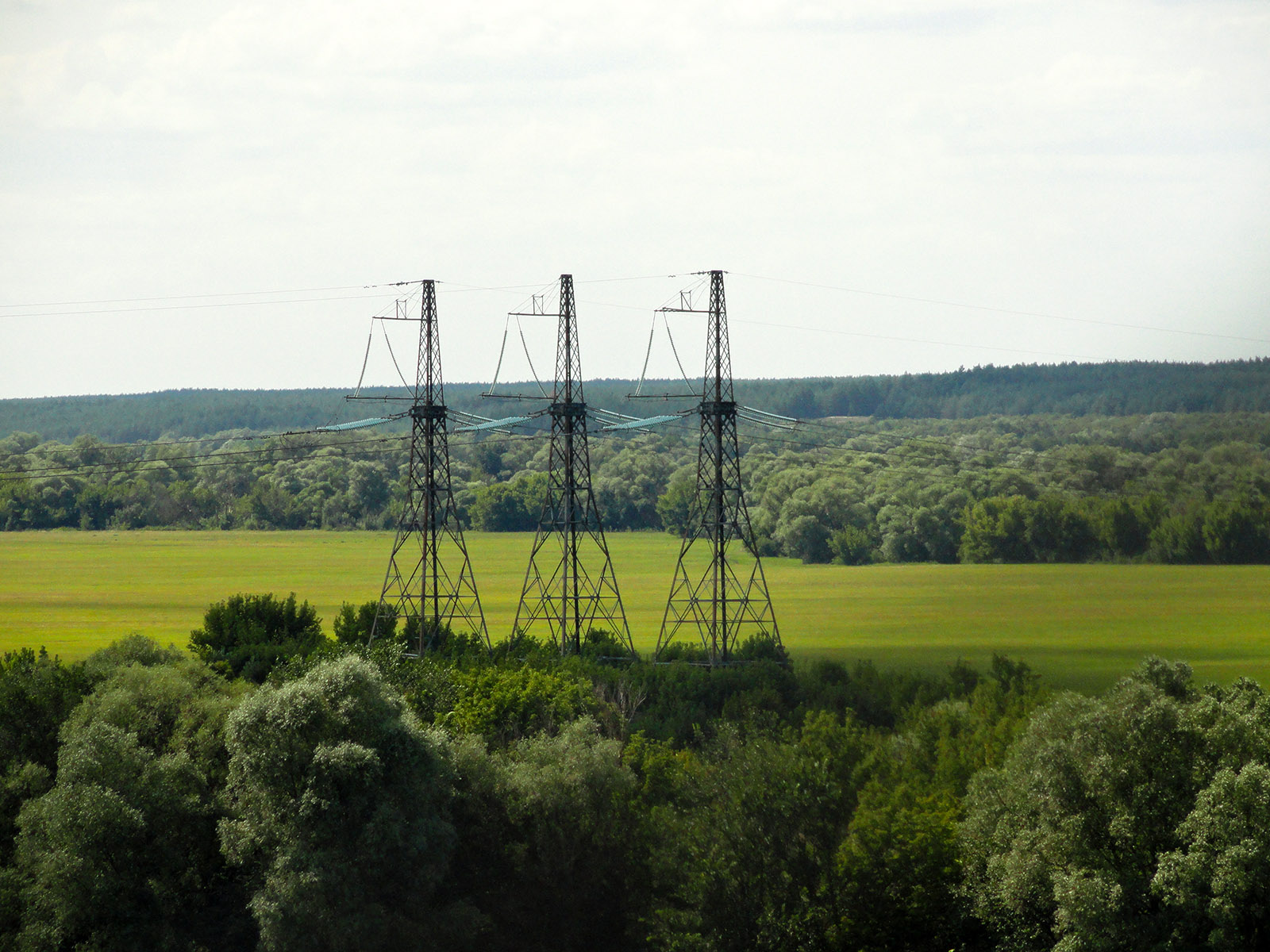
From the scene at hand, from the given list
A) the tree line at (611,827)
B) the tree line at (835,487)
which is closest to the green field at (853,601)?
the tree line at (835,487)

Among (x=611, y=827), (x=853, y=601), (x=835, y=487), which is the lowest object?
(x=611, y=827)

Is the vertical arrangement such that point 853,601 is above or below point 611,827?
above

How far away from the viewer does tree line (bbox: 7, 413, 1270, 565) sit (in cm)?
8812

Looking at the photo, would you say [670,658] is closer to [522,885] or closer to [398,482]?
[522,885]

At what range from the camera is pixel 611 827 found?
40656 mm

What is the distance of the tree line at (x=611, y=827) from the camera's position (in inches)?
1291

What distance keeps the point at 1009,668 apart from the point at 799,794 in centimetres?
2353

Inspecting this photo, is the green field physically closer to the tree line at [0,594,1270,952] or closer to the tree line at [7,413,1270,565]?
the tree line at [7,413,1270,565]

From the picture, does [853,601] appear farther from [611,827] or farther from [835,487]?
[611,827]

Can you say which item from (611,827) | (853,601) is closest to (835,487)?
(853,601)

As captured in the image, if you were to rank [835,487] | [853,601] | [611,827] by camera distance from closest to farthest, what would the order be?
1. [611,827]
2. [853,601]
3. [835,487]

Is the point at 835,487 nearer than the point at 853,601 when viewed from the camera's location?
No

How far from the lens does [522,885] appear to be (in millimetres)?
40406

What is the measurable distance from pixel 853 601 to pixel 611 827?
49.2m
